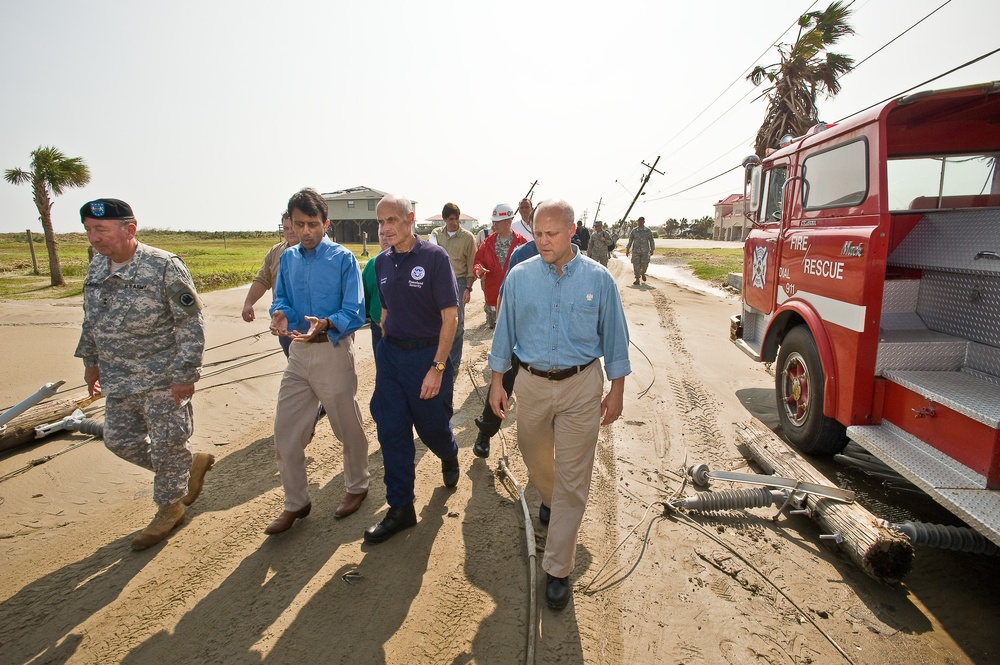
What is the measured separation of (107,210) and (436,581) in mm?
2837

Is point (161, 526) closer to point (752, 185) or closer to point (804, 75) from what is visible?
point (752, 185)

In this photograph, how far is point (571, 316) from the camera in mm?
2650

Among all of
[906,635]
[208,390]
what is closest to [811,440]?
[906,635]

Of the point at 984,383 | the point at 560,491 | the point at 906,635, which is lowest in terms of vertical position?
the point at 906,635

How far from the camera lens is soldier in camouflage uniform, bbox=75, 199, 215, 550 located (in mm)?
3105

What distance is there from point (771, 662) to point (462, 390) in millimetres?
4136

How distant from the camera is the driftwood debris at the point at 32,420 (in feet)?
14.8

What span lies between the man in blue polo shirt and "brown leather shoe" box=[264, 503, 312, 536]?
0.54 m

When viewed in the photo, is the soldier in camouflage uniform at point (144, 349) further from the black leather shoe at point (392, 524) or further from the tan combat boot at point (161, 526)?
the black leather shoe at point (392, 524)

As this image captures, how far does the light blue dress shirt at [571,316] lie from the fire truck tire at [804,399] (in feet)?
8.12

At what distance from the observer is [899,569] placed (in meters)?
2.77

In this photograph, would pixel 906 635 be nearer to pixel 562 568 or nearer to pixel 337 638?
pixel 562 568

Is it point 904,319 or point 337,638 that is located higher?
point 904,319

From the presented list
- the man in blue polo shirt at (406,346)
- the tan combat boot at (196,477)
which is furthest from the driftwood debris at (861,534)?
the tan combat boot at (196,477)
